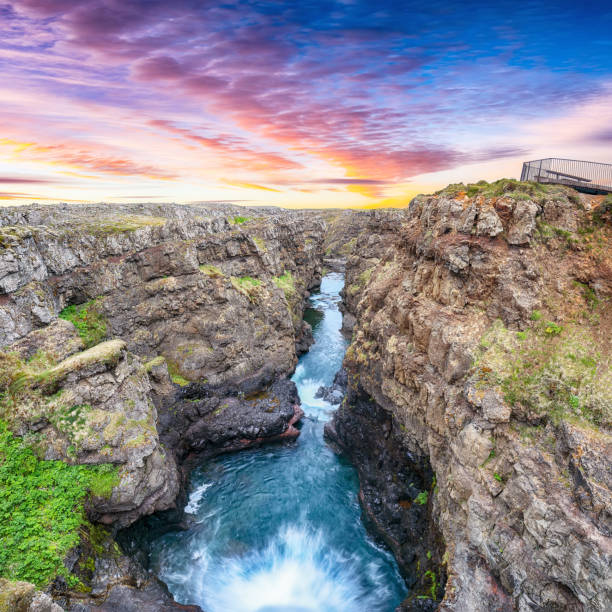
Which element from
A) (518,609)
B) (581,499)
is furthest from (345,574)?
(581,499)

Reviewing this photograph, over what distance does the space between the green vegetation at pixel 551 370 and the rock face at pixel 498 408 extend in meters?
0.05

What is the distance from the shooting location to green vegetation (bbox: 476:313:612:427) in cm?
1301

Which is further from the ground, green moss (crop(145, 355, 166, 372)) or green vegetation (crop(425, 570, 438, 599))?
green moss (crop(145, 355, 166, 372))

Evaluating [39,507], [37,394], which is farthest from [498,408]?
[37,394]

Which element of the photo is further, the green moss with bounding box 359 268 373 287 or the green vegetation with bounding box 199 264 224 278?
the green moss with bounding box 359 268 373 287

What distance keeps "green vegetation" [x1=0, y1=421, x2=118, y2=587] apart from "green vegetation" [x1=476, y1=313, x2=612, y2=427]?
1856cm

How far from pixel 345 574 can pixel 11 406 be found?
1950 centimetres

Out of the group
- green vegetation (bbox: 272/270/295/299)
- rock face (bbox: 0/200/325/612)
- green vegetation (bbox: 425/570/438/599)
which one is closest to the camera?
green vegetation (bbox: 425/570/438/599)

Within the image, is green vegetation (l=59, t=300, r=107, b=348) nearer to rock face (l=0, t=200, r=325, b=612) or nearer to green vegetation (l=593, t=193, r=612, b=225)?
rock face (l=0, t=200, r=325, b=612)

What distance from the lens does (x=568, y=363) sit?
14250 mm

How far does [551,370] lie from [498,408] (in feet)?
8.56

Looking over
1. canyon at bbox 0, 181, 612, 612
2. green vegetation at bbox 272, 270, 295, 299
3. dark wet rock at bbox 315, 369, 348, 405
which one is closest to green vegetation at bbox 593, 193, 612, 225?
canyon at bbox 0, 181, 612, 612

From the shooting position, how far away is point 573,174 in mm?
20875

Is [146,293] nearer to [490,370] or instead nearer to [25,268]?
[25,268]
